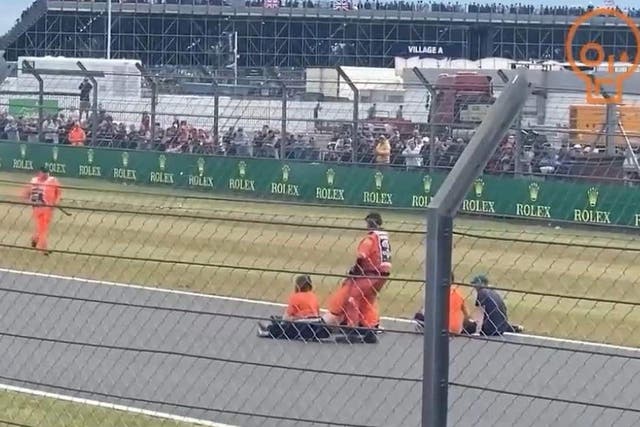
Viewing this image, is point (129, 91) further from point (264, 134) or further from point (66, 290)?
point (66, 290)

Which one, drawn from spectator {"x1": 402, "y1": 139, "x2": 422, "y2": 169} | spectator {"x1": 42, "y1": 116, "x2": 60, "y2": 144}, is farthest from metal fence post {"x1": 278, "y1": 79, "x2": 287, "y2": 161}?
spectator {"x1": 42, "y1": 116, "x2": 60, "y2": 144}

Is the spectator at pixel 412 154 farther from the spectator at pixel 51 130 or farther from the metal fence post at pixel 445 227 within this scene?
the metal fence post at pixel 445 227

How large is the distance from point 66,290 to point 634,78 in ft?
96.6

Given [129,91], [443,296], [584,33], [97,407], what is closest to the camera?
[443,296]

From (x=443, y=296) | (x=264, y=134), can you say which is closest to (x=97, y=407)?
(x=443, y=296)

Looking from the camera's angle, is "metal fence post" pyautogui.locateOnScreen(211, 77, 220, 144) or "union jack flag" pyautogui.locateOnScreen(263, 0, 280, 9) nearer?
"metal fence post" pyautogui.locateOnScreen(211, 77, 220, 144)

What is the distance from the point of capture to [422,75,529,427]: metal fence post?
5.39 m

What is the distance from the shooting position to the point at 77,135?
3153cm

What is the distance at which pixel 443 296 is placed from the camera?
5406mm

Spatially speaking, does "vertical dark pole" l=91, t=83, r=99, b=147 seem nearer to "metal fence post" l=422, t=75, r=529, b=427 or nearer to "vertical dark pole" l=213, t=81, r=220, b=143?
"vertical dark pole" l=213, t=81, r=220, b=143

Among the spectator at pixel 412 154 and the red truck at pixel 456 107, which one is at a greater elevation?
the red truck at pixel 456 107

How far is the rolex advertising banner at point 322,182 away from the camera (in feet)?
76.1

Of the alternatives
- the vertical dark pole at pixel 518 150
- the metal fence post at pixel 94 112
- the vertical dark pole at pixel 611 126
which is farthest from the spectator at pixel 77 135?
the vertical dark pole at pixel 611 126

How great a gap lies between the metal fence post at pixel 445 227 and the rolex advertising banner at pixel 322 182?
1570 centimetres
